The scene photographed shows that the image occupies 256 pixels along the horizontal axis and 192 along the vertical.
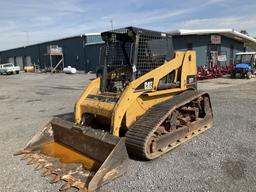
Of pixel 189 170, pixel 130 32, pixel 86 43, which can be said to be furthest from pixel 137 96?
pixel 86 43

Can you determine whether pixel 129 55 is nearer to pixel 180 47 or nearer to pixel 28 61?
pixel 180 47

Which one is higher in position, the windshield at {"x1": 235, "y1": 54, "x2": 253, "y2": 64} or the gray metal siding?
the gray metal siding

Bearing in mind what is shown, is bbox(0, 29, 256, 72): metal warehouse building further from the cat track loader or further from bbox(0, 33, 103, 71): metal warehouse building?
the cat track loader

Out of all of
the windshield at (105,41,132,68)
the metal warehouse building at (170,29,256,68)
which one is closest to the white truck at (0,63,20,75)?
the metal warehouse building at (170,29,256,68)

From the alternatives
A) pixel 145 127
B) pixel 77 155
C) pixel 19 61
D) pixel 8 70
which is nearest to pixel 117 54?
pixel 145 127

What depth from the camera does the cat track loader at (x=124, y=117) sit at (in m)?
5.05

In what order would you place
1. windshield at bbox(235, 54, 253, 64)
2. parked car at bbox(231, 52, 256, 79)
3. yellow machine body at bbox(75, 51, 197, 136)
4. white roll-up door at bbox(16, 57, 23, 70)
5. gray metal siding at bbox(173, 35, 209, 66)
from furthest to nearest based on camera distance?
white roll-up door at bbox(16, 57, 23, 70) → gray metal siding at bbox(173, 35, 209, 66) → windshield at bbox(235, 54, 253, 64) → parked car at bbox(231, 52, 256, 79) → yellow machine body at bbox(75, 51, 197, 136)

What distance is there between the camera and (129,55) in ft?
20.7

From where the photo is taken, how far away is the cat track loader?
505 centimetres

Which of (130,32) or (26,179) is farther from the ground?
(130,32)

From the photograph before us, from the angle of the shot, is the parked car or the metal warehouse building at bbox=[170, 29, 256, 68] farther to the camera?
the metal warehouse building at bbox=[170, 29, 256, 68]

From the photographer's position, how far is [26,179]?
194 inches

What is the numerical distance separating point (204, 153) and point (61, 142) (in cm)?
306

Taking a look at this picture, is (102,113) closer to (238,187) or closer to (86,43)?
(238,187)
